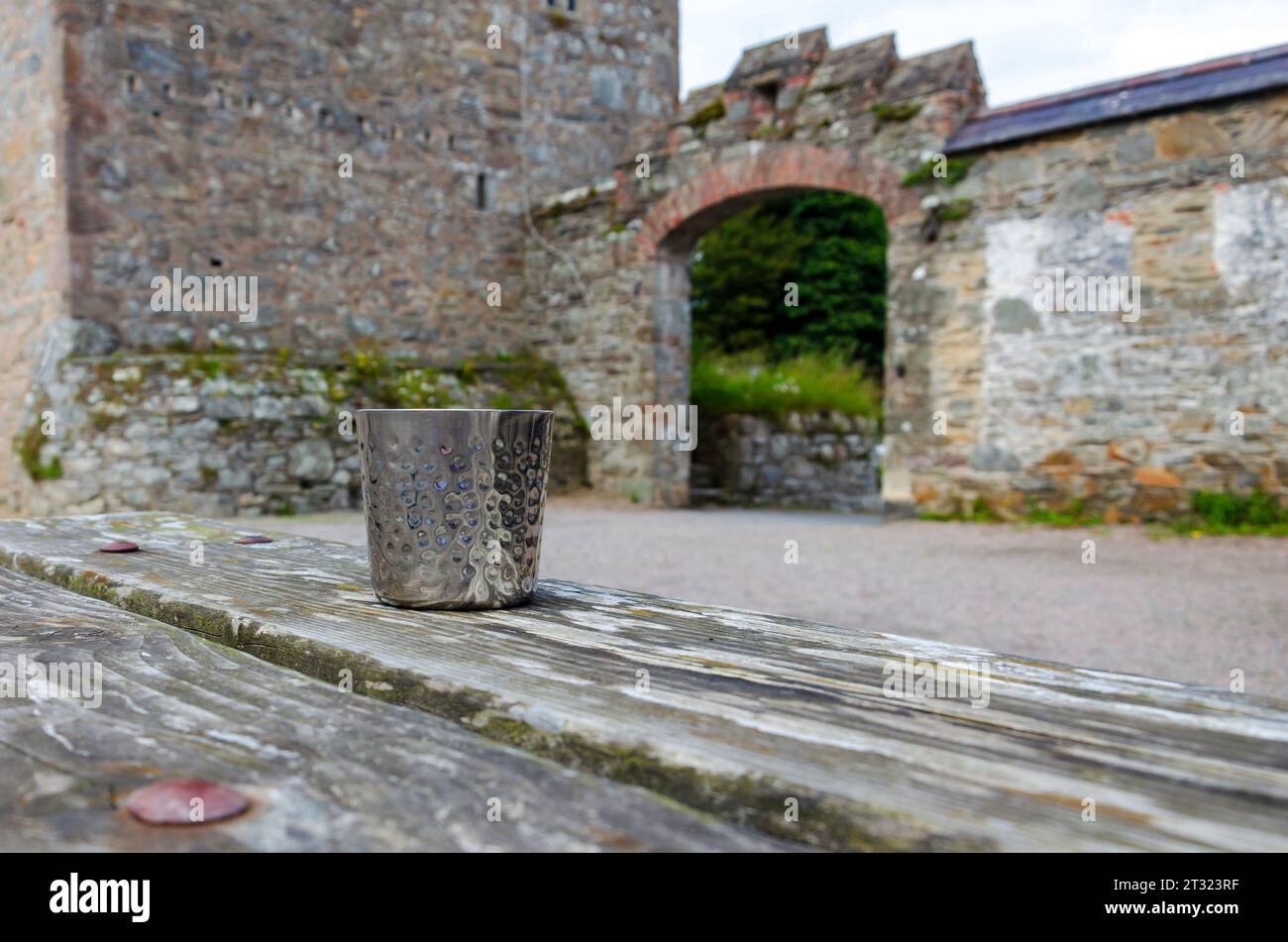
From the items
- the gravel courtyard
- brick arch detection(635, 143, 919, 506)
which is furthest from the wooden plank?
brick arch detection(635, 143, 919, 506)

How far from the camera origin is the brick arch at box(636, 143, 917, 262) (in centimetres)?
772

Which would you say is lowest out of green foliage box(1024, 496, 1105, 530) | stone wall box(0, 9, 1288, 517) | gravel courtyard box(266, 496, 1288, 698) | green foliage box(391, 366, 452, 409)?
gravel courtyard box(266, 496, 1288, 698)

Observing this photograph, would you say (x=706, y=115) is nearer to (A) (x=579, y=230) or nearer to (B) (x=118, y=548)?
(A) (x=579, y=230)

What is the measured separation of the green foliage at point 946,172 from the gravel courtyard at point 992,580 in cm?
257

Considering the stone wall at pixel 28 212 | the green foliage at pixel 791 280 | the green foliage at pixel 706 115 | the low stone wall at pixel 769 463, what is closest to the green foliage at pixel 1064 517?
the low stone wall at pixel 769 463

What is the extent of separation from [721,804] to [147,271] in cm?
860

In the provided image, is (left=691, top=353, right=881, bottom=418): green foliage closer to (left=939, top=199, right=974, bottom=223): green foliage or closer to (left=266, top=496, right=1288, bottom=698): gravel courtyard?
(left=266, top=496, right=1288, bottom=698): gravel courtyard

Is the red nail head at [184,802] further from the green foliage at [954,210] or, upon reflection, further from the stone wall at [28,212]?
the stone wall at [28,212]

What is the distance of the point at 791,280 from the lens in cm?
1691

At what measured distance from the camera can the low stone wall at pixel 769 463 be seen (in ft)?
34.1

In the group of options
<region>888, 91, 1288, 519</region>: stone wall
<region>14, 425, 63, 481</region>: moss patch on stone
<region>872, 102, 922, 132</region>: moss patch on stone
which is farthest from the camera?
<region>872, 102, 922, 132</region>: moss patch on stone

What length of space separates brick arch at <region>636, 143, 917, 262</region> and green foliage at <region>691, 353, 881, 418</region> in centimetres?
173

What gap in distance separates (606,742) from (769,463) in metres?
9.89
